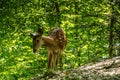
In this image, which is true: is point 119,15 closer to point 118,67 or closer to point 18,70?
point 18,70

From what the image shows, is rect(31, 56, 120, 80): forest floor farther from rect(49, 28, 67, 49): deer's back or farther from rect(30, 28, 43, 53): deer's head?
rect(49, 28, 67, 49): deer's back

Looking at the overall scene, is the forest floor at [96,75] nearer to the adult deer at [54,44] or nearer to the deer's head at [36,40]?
the deer's head at [36,40]

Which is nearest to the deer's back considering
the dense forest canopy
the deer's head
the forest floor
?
the deer's head

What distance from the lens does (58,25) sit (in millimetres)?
20219

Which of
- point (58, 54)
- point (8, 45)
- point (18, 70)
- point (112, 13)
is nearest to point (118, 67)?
point (58, 54)

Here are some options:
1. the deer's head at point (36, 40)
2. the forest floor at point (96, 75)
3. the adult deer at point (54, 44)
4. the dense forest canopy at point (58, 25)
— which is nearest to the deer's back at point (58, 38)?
the adult deer at point (54, 44)

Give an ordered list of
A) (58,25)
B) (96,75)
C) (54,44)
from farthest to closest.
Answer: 1. (58,25)
2. (54,44)
3. (96,75)

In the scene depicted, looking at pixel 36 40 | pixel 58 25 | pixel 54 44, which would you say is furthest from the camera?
pixel 58 25

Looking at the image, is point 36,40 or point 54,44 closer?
point 36,40

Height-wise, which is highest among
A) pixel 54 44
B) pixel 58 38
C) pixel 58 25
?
pixel 58 38

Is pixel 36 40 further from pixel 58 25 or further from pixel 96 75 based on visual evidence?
pixel 58 25

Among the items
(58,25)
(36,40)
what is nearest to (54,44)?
(36,40)

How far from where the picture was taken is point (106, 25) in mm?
19250

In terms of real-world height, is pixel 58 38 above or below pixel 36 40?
below
